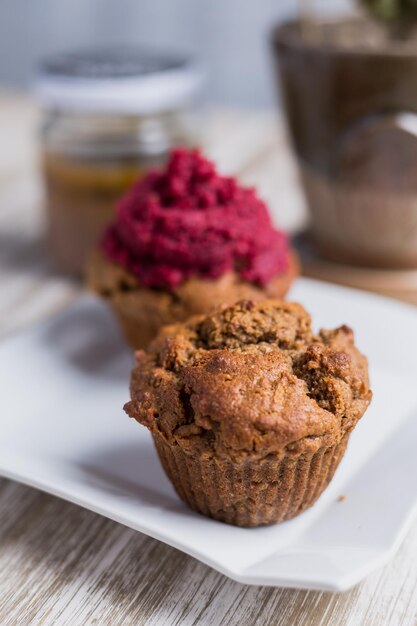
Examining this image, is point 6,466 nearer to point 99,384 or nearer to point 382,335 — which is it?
point 99,384

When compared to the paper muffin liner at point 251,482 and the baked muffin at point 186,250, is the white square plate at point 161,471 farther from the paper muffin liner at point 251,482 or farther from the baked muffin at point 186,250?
the baked muffin at point 186,250

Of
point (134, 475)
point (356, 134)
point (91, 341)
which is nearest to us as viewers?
point (134, 475)

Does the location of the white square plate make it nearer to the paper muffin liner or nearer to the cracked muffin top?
the paper muffin liner

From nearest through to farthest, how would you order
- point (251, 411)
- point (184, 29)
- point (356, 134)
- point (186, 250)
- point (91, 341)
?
point (251, 411) → point (186, 250) → point (91, 341) → point (356, 134) → point (184, 29)

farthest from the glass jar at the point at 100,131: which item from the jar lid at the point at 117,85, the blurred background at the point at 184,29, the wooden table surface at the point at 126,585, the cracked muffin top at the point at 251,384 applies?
the blurred background at the point at 184,29

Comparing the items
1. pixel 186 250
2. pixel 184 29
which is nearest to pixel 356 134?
pixel 186 250

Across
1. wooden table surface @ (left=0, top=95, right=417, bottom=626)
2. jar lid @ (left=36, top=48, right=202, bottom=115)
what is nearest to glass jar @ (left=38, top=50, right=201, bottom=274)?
jar lid @ (left=36, top=48, right=202, bottom=115)

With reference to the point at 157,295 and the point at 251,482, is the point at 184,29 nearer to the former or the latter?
the point at 157,295
